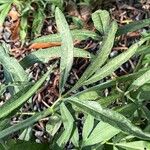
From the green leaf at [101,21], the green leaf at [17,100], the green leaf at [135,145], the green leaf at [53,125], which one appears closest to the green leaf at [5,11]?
the green leaf at [101,21]

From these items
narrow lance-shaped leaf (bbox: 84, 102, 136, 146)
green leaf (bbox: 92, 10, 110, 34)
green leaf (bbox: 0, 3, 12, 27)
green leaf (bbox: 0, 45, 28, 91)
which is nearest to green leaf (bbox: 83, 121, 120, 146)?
narrow lance-shaped leaf (bbox: 84, 102, 136, 146)

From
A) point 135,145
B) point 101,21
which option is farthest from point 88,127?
point 101,21

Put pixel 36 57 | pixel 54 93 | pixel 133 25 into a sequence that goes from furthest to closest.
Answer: pixel 54 93 → pixel 133 25 → pixel 36 57

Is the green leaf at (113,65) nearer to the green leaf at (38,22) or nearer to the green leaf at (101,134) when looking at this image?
the green leaf at (101,134)

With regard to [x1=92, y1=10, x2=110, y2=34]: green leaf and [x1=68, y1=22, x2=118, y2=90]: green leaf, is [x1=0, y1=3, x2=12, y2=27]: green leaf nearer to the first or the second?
[x1=92, y1=10, x2=110, y2=34]: green leaf

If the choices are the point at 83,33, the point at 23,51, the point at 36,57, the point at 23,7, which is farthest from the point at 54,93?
the point at 36,57

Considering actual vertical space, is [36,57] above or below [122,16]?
above

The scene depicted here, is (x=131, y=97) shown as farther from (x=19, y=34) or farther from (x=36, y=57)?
(x=19, y=34)
